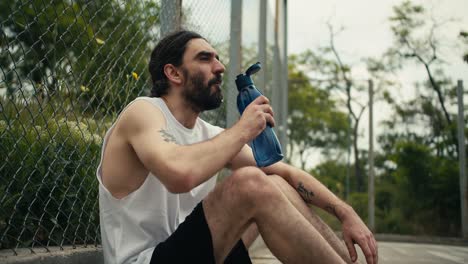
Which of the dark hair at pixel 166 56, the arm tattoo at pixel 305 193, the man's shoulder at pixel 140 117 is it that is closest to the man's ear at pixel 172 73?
the dark hair at pixel 166 56

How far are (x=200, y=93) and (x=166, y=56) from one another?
28cm

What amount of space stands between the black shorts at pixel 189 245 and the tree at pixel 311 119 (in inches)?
1242

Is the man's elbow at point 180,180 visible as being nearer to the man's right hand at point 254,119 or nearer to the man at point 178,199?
the man at point 178,199

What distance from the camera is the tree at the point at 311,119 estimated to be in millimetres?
35812

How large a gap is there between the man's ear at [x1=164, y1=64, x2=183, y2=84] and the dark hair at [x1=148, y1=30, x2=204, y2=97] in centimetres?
2

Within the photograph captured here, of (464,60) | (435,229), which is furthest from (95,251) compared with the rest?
(464,60)

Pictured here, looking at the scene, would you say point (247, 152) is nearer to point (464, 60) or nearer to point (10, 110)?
point (10, 110)

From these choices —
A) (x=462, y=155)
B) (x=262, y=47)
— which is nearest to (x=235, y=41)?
(x=262, y=47)

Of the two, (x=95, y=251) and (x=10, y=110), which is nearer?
(x=95, y=251)

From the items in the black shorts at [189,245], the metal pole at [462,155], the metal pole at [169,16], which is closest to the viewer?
the black shorts at [189,245]

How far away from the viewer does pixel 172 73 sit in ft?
8.98

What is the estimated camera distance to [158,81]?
277cm

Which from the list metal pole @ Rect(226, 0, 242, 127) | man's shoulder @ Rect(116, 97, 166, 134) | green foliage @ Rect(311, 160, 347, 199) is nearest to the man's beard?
man's shoulder @ Rect(116, 97, 166, 134)

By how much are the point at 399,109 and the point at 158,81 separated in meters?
23.8
